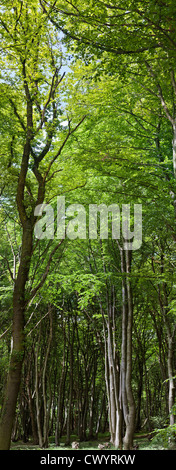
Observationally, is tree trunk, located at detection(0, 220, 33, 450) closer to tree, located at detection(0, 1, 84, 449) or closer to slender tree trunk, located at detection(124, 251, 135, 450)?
tree, located at detection(0, 1, 84, 449)

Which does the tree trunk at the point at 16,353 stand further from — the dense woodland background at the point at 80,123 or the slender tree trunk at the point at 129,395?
the slender tree trunk at the point at 129,395

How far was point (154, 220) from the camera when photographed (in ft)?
24.2

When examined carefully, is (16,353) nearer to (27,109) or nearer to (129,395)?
(27,109)

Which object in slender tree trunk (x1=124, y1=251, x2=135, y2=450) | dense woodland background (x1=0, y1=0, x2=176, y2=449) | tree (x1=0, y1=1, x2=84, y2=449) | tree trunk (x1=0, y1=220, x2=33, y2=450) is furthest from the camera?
slender tree trunk (x1=124, y1=251, x2=135, y2=450)

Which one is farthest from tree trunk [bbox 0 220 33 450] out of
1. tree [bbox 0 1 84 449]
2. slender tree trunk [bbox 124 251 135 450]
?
slender tree trunk [bbox 124 251 135 450]

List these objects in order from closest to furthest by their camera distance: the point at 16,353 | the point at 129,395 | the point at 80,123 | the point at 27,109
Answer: the point at 16,353
the point at 27,109
the point at 80,123
the point at 129,395

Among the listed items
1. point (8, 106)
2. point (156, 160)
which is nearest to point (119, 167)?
point (156, 160)

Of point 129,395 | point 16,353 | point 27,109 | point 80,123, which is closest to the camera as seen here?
point 16,353

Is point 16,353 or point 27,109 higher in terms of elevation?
point 27,109

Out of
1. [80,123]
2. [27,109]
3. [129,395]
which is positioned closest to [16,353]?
[27,109]

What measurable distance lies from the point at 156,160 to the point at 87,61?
3.44 meters

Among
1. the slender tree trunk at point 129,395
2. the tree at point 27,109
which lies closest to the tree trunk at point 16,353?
the tree at point 27,109
